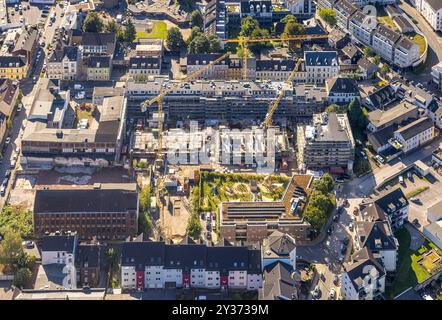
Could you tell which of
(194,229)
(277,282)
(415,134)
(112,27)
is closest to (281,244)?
(277,282)

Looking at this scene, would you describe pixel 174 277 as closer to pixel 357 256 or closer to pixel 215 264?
pixel 215 264

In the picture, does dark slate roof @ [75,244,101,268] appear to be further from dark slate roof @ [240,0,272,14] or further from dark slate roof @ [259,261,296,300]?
A: dark slate roof @ [240,0,272,14]

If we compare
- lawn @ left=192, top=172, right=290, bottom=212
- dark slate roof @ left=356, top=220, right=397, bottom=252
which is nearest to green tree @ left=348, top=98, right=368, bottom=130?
lawn @ left=192, top=172, right=290, bottom=212

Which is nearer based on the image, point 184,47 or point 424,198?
point 424,198

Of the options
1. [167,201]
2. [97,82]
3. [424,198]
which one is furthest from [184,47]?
[424,198]

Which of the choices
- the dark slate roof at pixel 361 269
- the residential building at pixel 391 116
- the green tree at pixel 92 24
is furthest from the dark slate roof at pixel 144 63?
the dark slate roof at pixel 361 269

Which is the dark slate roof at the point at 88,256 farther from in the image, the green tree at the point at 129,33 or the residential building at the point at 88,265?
the green tree at the point at 129,33
